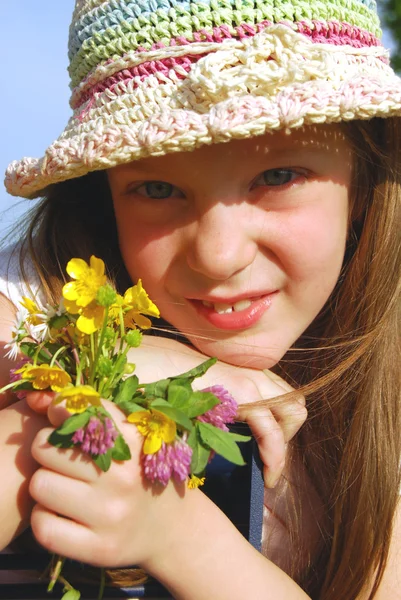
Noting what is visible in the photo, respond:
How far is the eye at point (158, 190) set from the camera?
1675 millimetres

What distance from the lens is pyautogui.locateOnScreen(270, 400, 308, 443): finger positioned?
1614mm

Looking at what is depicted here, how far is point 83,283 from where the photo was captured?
3.77ft

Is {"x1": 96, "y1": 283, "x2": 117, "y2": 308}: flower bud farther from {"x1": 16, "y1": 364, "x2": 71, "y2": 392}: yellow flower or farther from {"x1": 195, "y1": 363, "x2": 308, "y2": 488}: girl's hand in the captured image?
{"x1": 195, "y1": 363, "x2": 308, "y2": 488}: girl's hand

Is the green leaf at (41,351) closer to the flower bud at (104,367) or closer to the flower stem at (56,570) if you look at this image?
the flower bud at (104,367)

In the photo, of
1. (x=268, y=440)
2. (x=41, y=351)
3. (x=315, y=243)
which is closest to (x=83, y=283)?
(x=41, y=351)

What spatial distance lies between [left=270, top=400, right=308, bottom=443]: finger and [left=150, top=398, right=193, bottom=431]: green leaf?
576mm

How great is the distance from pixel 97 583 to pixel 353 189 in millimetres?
1093

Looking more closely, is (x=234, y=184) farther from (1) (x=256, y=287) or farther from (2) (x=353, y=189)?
(2) (x=353, y=189)

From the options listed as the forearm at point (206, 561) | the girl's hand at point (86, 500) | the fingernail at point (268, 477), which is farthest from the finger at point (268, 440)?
the girl's hand at point (86, 500)

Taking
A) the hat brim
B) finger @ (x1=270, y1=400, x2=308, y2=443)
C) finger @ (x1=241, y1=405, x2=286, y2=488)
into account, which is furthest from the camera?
finger @ (x1=270, y1=400, x2=308, y2=443)

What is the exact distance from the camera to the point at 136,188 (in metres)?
1.74

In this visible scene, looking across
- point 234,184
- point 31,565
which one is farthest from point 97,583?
point 234,184

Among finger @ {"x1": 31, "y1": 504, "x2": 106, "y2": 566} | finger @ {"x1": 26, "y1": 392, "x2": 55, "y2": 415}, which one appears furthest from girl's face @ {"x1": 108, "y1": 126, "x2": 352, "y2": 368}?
finger @ {"x1": 31, "y1": 504, "x2": 106, "y2": 566}

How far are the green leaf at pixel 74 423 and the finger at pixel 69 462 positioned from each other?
0.09 metres
